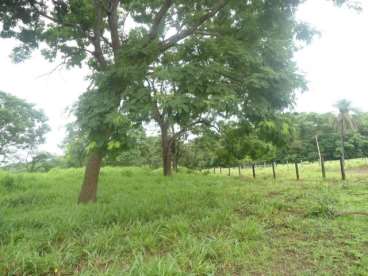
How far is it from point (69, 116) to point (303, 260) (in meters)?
3.96

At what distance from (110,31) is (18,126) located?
17.1 meters

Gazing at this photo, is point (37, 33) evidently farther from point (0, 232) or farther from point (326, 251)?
point (326, 251)

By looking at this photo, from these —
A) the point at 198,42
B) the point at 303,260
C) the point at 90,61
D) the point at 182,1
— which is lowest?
the point at 303,260

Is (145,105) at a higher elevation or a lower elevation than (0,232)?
higher

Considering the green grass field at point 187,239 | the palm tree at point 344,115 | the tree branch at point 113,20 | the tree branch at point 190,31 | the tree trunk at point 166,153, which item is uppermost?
the palm tree at point 344,115

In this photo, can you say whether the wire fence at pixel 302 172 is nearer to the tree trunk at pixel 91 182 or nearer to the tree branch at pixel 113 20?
the tree trunk at pixel 91 182

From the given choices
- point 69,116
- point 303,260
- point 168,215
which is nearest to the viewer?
point 303,260

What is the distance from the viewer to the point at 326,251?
336 centimetres

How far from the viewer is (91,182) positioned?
6688 millimetres

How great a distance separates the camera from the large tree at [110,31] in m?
4.51

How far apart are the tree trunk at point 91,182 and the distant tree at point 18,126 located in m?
16.6

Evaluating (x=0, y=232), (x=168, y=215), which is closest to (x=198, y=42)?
(x=168, y=215)

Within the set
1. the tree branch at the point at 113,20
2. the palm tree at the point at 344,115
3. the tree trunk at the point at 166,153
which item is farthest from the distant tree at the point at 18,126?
the palm tree at the point at 344,115

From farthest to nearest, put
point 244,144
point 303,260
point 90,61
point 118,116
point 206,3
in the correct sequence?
1. point 244,144
2. point 90,61
3. point 206,3
4. point 118,116
5. point 303,260
